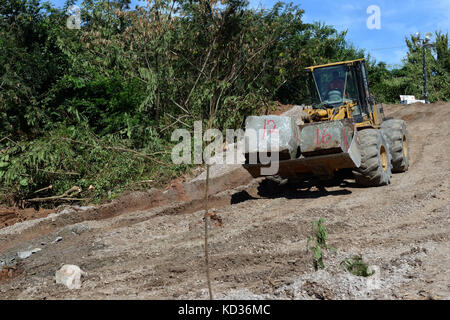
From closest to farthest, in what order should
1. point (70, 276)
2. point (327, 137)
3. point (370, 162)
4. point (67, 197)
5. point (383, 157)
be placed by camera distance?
point (70, 276), point (327, 137), point (370, 162), point (383, 157), point (67, 197)

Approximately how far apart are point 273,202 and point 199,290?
4078mm

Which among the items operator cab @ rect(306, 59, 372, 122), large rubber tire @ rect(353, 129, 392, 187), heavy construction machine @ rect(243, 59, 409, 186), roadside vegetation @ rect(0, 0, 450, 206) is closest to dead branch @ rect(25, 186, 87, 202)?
roadside vegetation @ rect(0, 0, 450, 206)

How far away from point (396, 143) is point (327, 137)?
3.19 metres

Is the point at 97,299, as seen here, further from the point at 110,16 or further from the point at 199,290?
the point at 110,16

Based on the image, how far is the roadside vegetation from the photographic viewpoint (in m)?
11.1

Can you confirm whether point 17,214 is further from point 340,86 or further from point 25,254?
point 340,86

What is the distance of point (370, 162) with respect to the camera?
7.99 m

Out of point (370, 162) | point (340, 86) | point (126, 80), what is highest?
point (126, 80)

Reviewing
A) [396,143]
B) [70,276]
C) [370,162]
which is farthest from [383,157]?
[70,276]

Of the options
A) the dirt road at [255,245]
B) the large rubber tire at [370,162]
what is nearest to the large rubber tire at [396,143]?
the dirt road at [255,245]

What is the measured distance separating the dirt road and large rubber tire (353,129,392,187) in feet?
0.61

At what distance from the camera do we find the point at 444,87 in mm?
29344

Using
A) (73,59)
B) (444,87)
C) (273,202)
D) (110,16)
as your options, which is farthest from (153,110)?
(444,87)

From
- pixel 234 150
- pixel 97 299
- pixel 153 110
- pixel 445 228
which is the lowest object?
pixel 97 299
